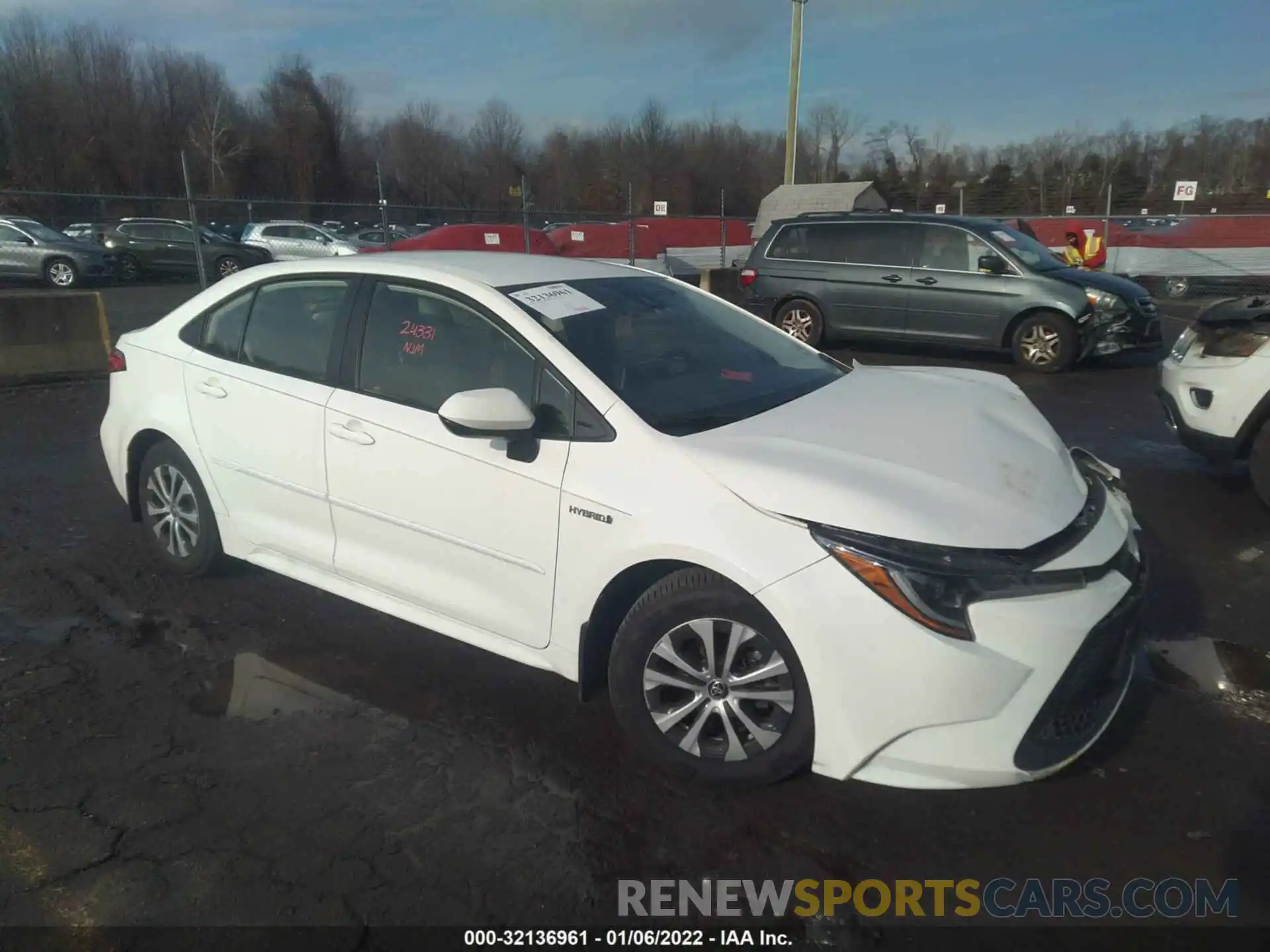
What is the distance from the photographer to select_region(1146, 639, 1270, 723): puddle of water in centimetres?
337

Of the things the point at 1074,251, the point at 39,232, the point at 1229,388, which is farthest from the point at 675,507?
the point at 39,232

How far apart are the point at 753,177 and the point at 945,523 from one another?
2602 inches

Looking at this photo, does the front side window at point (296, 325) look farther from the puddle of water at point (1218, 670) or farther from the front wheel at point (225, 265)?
the front wheel at point (225, 265)

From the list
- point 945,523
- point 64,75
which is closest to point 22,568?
point 945,523

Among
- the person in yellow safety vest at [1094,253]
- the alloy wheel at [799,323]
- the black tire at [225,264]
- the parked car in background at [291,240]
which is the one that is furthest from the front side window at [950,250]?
the black tire at [225,264]

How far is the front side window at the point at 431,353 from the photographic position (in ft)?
11.0

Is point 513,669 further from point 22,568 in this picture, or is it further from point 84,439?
point 84,439

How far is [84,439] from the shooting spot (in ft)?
24.2

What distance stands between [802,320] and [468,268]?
8621 millimetres

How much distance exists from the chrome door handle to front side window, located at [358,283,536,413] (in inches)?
6.6

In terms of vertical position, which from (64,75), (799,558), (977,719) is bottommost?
(977,719)

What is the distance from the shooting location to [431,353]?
3.53m

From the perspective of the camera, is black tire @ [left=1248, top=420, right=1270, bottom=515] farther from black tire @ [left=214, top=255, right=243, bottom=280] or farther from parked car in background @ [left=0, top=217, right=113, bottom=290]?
parked car in background @ [left=0, top=217, right=113, bottom=290]

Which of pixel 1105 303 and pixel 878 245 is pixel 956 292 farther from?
pixel 1105 303
